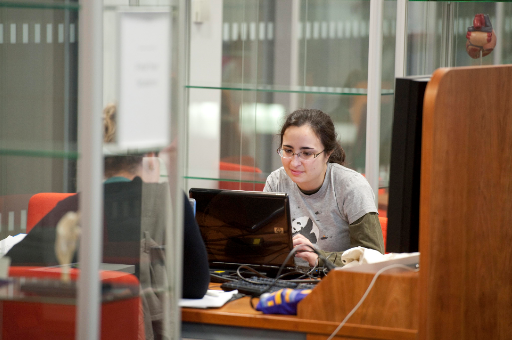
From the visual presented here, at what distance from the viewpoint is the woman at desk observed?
8.14ft

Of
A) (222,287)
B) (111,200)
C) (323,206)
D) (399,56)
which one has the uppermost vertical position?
(399,56)

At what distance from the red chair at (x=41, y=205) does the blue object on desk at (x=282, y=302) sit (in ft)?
2.25

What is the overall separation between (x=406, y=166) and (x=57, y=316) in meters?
0.92

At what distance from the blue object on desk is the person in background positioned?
0.43 m

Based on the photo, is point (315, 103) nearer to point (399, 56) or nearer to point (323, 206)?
point (399, 56)

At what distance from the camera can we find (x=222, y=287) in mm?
1866

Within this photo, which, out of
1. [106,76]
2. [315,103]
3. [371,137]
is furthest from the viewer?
[315,103]

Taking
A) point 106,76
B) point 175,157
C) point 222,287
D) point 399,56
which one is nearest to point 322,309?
point 222,287

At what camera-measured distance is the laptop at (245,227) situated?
1.98 m

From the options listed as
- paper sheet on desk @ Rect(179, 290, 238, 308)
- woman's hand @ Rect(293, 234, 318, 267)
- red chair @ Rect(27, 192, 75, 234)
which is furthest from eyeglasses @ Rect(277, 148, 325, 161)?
red chair @ Rect(27, 192, 75, 234)

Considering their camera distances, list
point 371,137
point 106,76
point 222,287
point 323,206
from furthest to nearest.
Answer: point 371,137
point 323,206
point 222,287
point 106,76

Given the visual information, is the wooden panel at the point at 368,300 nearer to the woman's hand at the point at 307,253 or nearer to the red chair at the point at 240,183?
the woman's hand at the point at 307,253

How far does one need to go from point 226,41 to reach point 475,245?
2177 mm

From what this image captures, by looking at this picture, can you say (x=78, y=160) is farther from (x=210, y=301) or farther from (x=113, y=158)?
(x=210, y=301)
